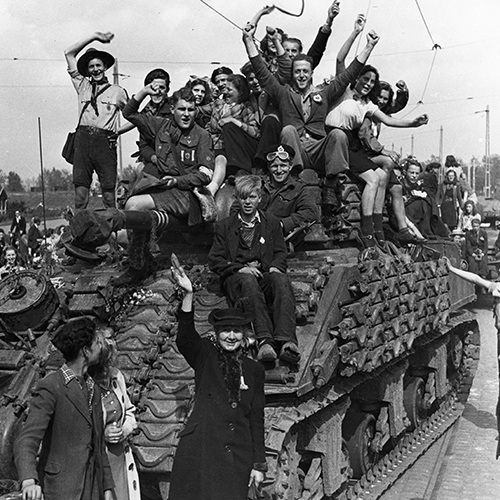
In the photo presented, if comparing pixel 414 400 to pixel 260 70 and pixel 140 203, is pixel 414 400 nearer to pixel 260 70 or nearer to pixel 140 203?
pixel 260 70

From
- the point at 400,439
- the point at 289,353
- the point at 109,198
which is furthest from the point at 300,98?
the point at 400,439

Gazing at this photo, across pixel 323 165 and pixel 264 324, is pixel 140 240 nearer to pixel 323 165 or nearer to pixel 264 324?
pixel 264 324

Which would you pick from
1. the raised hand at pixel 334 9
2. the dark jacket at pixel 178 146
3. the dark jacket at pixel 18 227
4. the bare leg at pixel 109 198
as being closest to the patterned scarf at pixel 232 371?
the dark jacket at pixel 178 146

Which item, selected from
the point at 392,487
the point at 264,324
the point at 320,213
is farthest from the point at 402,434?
the point at 264,324

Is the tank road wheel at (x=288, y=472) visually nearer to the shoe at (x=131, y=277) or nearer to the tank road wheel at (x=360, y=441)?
the tank road wheel at (x=360, y=441)

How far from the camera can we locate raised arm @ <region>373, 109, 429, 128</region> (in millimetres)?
10086

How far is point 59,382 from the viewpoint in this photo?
184 inches

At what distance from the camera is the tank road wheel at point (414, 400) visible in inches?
403

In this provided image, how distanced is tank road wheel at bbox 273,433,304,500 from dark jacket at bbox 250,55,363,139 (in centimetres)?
413

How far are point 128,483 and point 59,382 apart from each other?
3.30 feet

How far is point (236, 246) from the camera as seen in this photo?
22.3 feet

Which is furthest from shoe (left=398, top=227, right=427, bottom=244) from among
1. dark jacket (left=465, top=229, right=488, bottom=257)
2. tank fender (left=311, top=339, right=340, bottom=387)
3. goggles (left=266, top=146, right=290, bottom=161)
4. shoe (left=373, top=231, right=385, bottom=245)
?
dark jacket (left=465, top=229, right=488, bottom=257)

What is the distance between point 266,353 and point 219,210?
2.48 metres

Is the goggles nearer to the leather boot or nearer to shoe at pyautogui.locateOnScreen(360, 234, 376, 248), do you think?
the leather boot
